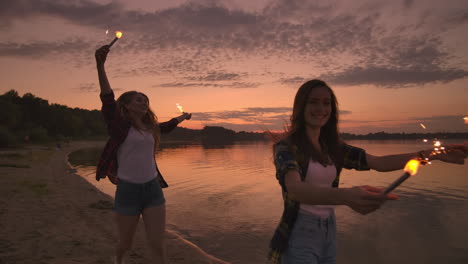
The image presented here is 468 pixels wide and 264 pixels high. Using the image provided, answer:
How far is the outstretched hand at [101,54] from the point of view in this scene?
4384 mm

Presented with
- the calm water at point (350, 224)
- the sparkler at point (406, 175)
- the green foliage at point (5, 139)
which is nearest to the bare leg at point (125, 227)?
the sparkler at point (406, 175)

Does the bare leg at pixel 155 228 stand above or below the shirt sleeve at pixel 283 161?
below

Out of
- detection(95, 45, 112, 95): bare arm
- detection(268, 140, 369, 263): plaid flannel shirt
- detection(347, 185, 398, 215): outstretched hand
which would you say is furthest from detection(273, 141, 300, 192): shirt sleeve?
detection(95, 45, 112, 95): bare arm

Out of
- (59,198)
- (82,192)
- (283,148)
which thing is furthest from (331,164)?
(82,192)

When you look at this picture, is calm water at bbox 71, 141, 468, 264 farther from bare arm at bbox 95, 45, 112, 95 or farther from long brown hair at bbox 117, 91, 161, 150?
bare arm at bbox 95, 45, 112, 95

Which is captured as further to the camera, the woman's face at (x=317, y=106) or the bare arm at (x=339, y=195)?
the woman's face at (x=317, y=106)

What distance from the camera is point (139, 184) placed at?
14.5 feet

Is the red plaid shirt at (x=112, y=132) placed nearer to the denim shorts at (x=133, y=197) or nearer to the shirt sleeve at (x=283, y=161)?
the denim shorts at (x=133, y=197)

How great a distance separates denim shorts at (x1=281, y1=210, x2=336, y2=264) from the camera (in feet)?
8.52

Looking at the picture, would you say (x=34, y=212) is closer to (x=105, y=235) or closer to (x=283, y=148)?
(x=105, y=235)

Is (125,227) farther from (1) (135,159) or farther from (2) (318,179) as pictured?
(2) (318,179)

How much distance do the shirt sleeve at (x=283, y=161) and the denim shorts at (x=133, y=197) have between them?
2.50 metres

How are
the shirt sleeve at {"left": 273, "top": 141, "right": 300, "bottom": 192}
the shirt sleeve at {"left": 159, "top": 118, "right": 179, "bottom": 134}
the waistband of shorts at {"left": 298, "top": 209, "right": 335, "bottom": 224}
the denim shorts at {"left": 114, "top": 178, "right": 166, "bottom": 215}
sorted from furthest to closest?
the shirt sleeve at {"left": 159, "top": 118, "right": 179, "bottom": 134} < the denim shorts at {"left": 114, "top": 178, "right": 166, "bottom": 215} < the waistband of shorts at {"left": 298, "top": 209, "right": 335, "bottom": 224} < the shirt sleeve at {"left": 273, "top": 141, "right": 300, "bottom": 192}

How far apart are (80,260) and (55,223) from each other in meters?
3.14
